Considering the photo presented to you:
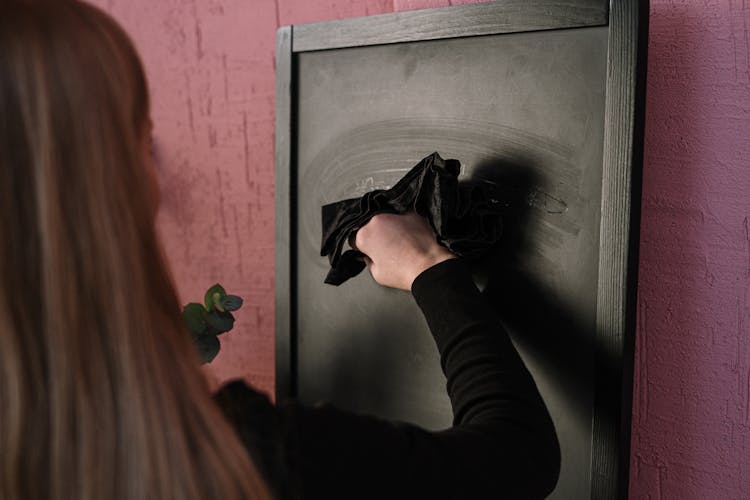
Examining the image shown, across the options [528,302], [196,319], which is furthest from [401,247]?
[196,319]

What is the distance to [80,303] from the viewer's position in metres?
0.50

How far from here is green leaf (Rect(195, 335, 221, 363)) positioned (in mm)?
1005

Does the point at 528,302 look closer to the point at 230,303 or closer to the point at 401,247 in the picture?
the point at 401,247

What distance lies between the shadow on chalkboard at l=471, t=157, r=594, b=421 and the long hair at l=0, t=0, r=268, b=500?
0.37m

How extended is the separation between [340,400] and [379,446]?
0.43m

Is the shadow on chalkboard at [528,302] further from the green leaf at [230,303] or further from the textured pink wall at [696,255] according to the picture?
the green leaf at [230,303]

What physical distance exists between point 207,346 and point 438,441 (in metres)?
0.52

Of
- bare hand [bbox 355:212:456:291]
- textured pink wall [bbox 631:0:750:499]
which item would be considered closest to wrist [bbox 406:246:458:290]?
bare hand [bbox 355:212:456:291]

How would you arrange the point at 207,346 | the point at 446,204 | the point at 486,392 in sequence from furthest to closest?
1. the point at 207,346
2. the point at 446,204
3. the point at 486,392

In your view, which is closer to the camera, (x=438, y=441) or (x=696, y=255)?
(x=438, y=441)

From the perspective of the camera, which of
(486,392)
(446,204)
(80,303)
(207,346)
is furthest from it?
(207,346)

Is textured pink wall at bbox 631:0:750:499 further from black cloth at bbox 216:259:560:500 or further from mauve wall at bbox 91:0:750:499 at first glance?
black cloth at bbox 216:259:560:500

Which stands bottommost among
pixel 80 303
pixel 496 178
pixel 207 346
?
pixel 207 346

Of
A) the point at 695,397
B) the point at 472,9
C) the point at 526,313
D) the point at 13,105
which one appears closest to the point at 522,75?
the point at 472,9
